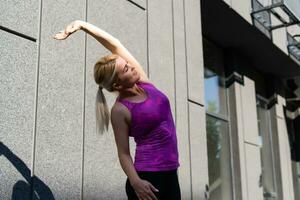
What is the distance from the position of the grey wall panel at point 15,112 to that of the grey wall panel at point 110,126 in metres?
0.68

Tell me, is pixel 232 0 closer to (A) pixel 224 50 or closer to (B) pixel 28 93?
(A) pixel 224 50

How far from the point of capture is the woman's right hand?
2.49 m

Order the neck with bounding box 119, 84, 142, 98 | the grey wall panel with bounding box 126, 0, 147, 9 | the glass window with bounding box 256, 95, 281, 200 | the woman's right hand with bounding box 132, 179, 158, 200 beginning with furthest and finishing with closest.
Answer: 1. the glass window with bounding box 256, 95, 281, 200
2. the grey wall panel with bounding box 126, 0, 147, 9
3. the neck with bounding box 119, 84, 142, 98
4. the woman's right hand with bounding box 132, 179, 158, 200

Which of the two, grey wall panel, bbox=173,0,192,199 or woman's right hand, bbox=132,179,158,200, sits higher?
grey wall panel, bbox=173,0,192,199

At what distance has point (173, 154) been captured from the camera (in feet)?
8.87

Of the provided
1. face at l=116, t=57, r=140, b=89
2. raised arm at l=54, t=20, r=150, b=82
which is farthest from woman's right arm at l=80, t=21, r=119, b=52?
Answer: face at l=116, t=57, r=140, b=89

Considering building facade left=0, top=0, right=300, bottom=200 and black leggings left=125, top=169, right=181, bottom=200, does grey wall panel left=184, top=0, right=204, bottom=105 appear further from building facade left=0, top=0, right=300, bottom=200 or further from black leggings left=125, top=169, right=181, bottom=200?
black leggings left=125, top=169, right=181, bottom=200

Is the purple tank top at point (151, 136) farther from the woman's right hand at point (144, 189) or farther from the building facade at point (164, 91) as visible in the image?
the building facade at point (164, 91)

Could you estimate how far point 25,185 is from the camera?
12.1 ft

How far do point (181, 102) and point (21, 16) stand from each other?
2518 millimetres

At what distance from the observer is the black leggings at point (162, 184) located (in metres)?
2.60

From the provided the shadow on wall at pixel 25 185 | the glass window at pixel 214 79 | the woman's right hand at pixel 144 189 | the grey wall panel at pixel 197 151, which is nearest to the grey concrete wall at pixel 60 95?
the shadow on wall at pixel 25 185

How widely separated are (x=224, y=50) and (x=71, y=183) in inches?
229

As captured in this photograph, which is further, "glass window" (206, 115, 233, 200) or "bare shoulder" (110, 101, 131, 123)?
"glass window" (206, 115, 233, 200)
